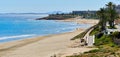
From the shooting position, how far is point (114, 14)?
74250 millimetres

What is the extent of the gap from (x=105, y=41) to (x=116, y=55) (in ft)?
56.1

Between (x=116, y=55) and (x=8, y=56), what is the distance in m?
15.6

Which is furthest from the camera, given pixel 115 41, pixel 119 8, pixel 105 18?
pixel 119 8

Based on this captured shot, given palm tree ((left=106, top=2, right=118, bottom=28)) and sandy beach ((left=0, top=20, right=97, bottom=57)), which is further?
palm tree ((left=106, top=2, right=118, bottom=28))

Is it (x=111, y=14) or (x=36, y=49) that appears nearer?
(x=36, y=49)

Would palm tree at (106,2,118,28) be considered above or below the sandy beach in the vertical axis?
above

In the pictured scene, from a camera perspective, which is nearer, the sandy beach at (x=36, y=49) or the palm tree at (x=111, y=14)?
the sandy beach at (x=36, y=49)

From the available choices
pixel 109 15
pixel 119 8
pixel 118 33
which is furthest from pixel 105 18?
pixel 119 8

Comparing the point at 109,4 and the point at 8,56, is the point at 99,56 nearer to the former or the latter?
the point at 8,56

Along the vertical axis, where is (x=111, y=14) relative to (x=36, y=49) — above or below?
above

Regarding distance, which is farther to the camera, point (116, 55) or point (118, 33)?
point (118, 33)

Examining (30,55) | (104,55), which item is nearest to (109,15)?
(30,55)

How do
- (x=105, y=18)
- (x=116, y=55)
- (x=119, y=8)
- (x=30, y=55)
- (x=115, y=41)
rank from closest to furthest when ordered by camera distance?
(x=116, y=55)
(x=30, y=55)
(x=115, y=41)
(x=105, y=18)
(x=119, y=8)

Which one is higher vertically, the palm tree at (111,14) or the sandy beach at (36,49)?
the palm tree at (111,14)
